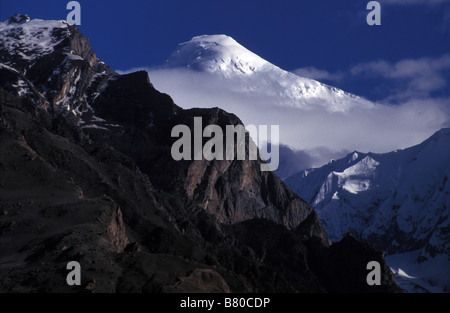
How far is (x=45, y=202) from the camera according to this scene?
17750 centimetres

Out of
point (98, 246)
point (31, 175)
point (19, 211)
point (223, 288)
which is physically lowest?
point (223, 288)

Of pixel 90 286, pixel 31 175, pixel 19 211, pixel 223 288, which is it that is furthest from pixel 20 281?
pixel 31 175

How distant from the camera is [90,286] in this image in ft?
364

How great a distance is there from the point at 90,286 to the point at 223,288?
34480mm

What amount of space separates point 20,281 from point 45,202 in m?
63.0

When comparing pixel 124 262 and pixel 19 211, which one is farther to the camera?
pixel 19 211

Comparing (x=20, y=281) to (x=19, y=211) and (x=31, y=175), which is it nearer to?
(x=19, y=211)
